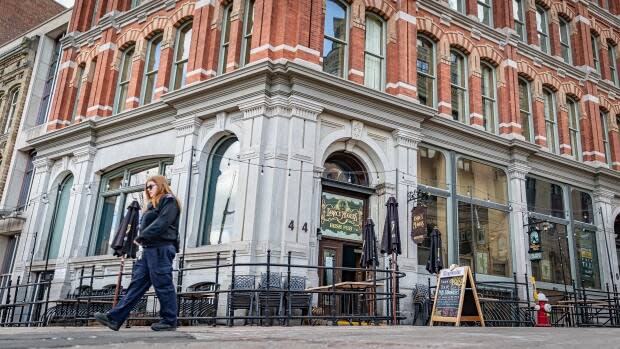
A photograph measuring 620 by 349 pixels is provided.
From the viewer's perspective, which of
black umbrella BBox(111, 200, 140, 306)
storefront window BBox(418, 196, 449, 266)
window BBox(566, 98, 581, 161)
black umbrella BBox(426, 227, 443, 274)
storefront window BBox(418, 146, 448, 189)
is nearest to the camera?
black umbrella BBox(111, 200, 140, 306)

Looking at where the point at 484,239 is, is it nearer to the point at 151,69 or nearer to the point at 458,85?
the point at 458,85

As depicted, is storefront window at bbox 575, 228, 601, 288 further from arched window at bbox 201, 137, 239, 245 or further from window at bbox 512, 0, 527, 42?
arched window at bbox 201, 137, 239, 245

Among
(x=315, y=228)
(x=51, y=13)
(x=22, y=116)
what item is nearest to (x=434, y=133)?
(x=315, y=228)

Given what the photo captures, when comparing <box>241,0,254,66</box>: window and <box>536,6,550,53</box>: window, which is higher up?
<box>536,6,550,53</box>: window

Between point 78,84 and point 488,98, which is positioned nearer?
point 488,98

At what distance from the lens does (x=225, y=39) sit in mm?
17031

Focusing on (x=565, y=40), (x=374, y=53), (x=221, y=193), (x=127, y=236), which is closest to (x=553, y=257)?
(x=374, y=53)

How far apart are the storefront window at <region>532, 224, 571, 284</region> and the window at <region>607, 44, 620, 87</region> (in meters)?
9.79

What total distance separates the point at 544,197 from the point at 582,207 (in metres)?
2.47

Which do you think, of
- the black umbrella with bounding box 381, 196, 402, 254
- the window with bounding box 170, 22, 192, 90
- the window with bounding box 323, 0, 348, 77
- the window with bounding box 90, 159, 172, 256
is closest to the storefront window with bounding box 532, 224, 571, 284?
the black umbrella with bounding box 381, 196, 402, 254

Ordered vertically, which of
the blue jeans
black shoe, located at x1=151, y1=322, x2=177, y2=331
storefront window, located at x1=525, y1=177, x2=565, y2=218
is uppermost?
storefront window, located at x1=525, y1=177, x2=565, y2=218

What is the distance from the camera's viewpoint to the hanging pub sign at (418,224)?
577 inches

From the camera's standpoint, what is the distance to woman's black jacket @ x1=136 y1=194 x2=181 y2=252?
625cm

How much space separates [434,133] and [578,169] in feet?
25.6
